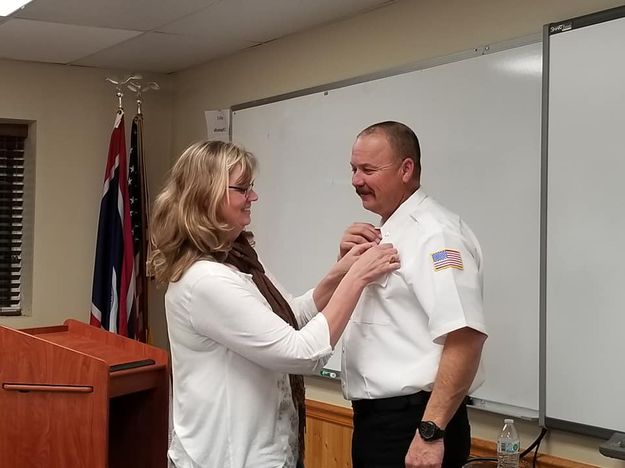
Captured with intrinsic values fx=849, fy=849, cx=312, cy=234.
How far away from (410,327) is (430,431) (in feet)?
0.85

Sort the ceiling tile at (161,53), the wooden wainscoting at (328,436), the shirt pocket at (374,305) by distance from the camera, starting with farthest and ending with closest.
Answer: the ceiling tile at (161,53) < the wooden wainscoting at (328,436) < the shirt pocket at (374,305)

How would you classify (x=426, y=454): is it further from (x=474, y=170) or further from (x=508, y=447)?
(x=474, y=170)

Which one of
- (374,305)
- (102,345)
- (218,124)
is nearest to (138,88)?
(218,124)

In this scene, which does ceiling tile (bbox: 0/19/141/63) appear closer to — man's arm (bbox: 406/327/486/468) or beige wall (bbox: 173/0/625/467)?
beige wall (bbox: 173/0/625/467)

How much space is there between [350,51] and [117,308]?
193cm

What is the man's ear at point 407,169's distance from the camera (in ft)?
7.29

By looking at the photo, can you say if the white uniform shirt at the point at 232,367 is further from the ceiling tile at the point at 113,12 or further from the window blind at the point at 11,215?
the window blind at the point at 11,215

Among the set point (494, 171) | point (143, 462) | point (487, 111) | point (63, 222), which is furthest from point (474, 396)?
point (63, 222)

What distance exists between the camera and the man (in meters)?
2.01

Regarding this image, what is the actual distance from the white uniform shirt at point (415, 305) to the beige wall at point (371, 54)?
0.76 metres

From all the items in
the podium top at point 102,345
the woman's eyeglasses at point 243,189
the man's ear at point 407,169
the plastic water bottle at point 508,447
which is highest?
the man's ear at point 407,169

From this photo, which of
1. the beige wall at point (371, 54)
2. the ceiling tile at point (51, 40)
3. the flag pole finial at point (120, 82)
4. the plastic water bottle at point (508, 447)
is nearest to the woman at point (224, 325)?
the plastic water bottle at point (508, 447)

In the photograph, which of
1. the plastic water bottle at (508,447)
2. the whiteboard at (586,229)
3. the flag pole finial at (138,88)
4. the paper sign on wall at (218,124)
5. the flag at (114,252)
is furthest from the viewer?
the flag pole finial at (138,88)

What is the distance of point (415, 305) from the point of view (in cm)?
211
